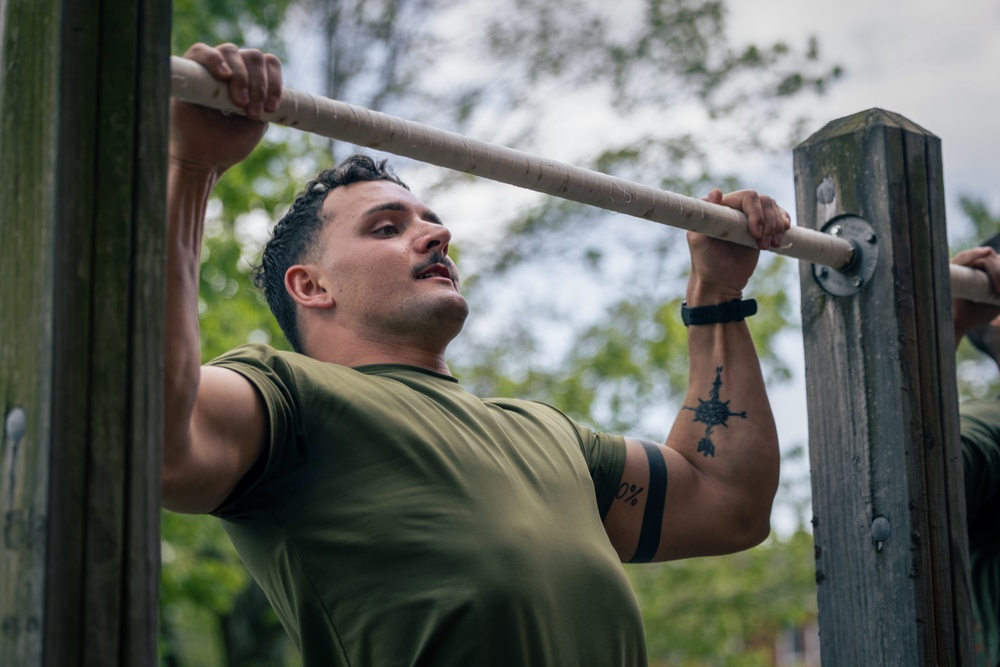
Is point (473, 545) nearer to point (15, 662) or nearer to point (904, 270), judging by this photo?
point (15, 662)

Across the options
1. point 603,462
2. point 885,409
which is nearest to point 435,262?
point 603,462

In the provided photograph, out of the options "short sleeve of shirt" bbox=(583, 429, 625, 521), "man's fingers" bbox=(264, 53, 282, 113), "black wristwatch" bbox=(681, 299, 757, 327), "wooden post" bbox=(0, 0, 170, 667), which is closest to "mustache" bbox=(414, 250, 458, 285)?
"short sleeve of shirt" bbox=(583, 429, 625, 521)

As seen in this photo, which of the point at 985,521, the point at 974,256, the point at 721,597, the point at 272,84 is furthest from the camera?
the point at 721,597

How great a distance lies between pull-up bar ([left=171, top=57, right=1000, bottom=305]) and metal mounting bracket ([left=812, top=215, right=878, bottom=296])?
17 millimetres

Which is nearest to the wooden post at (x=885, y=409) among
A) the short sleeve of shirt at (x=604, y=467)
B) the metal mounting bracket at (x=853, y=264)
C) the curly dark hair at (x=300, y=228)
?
the metal mounting bracket at (x=853, y=264)

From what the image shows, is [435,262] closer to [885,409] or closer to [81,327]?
[885,409]

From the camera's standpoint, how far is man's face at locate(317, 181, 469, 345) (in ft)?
7.36

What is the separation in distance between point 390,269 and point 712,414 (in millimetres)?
771

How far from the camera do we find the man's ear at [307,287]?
2.32 meters

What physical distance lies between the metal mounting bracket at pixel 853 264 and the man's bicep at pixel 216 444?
1255 mm

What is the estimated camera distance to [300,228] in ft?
8.13

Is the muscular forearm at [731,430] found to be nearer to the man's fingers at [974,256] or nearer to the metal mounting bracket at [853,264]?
the metal mounting bracket at [853,264]

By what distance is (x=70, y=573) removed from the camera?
116 cm

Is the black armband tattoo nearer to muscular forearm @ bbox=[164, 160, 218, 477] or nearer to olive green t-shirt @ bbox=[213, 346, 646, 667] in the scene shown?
olive green t-shirt @ bbox=[213, 346, 646, 667]
